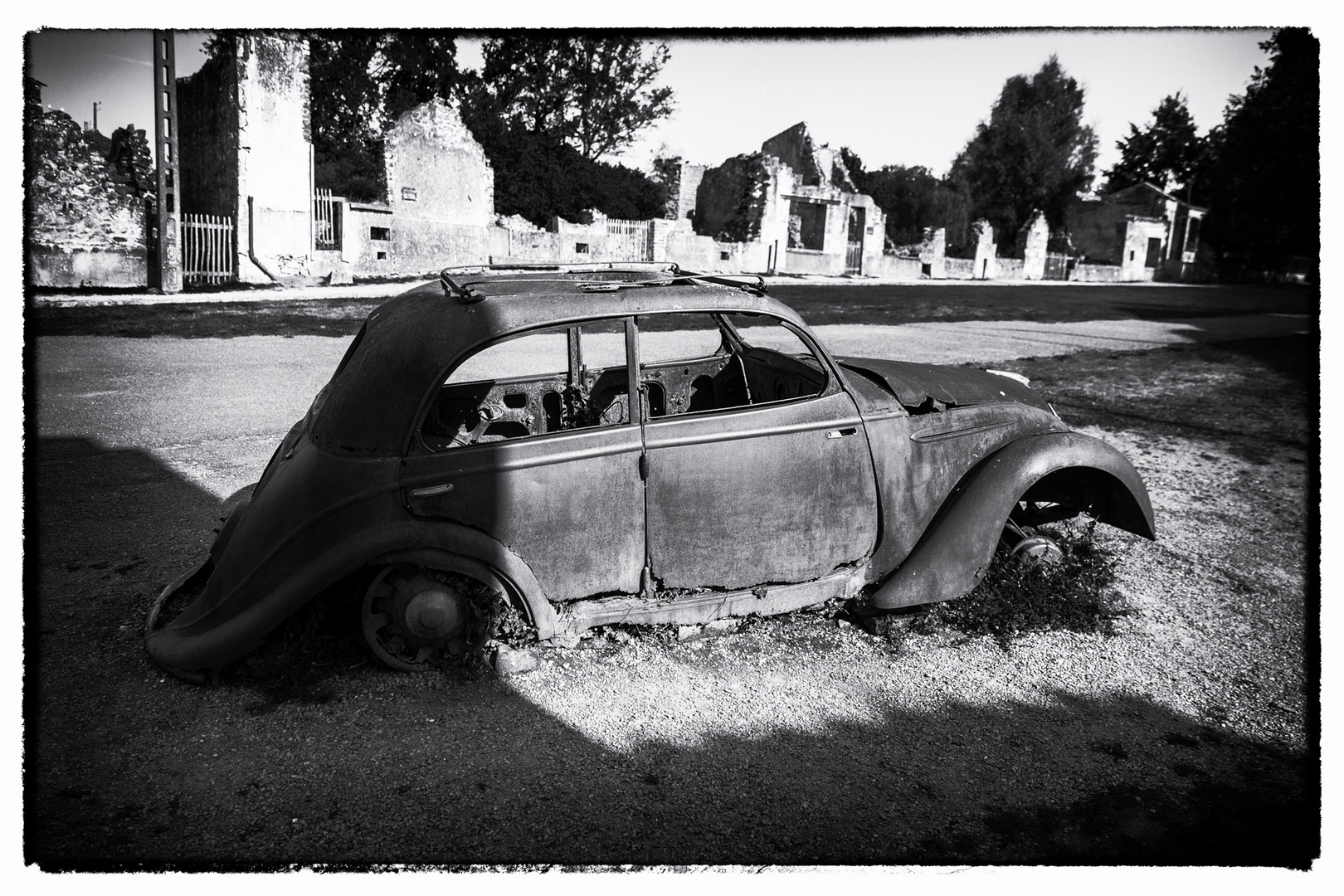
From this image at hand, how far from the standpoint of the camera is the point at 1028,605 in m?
3.90

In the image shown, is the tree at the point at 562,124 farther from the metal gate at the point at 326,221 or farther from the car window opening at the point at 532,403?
the car window opening at the point at 532,403

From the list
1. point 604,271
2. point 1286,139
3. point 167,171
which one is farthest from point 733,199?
point 604,271

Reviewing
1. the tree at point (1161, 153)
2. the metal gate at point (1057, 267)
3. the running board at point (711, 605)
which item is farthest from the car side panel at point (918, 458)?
the tree at point (1161, 153)

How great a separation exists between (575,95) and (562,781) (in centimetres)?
4407

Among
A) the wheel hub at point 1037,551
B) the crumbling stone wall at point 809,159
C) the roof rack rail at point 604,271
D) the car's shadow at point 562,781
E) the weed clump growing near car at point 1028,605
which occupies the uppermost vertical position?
the crumbling stone wall at point 809,159

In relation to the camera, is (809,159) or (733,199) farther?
(809,159)

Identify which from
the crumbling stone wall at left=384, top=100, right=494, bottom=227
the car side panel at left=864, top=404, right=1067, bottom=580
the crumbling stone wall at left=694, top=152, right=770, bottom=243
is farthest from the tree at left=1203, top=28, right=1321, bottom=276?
the crumbling stone wall at left=384, top=100, right=494, bottom=227

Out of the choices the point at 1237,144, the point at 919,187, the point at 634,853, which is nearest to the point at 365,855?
the point at 634,853

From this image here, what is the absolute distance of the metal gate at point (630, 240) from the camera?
29.9 metres

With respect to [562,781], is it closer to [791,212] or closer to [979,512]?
[979,512]

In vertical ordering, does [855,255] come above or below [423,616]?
above

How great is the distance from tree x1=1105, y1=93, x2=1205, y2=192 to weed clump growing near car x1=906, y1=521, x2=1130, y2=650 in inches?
2647

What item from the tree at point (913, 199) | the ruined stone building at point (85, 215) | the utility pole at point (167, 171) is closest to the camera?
the utility pole at point (167, 171)

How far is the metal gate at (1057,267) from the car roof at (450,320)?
46.3 m
